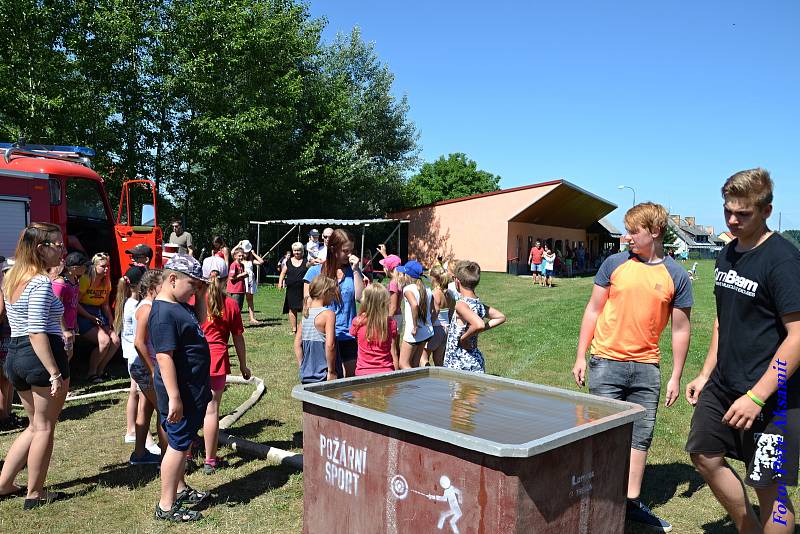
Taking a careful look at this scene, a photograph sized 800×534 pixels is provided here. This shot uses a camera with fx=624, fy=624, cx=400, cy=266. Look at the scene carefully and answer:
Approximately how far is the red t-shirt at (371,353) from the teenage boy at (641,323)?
168 cm

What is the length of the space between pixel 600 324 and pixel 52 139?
68.3 feet

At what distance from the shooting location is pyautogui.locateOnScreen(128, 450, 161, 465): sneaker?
17.1 ft

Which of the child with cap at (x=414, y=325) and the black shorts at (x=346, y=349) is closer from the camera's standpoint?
the black shorts at (x=346, y=349)

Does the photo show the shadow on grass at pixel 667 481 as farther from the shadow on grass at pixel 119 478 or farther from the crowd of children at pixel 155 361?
the shadow on grass at pixel 119 478

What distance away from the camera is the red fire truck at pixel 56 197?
8117 mm

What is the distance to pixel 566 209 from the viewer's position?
3809cm

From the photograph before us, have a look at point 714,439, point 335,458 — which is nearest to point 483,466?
point 335,458

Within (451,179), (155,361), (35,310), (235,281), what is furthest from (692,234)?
(35,310)

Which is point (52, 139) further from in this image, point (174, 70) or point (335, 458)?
point (335, 458)

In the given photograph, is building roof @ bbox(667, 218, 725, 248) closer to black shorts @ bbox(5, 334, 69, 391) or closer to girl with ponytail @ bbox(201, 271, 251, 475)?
girl with ponytail @ bbox(201, 271, 251, 475)

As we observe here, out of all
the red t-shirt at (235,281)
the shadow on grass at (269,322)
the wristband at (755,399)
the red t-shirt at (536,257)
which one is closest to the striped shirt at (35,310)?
the wristband at (755,399)

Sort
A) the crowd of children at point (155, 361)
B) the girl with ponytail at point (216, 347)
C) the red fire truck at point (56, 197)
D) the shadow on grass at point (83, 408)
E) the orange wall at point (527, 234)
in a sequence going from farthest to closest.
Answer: the orange wall at point (527, 234) < the red fire truck at point (56, 197) < the shadow on grass at point (83, 408) < the girl with ponytail at point (216, 347) < the crowd of children at point (155, 361)

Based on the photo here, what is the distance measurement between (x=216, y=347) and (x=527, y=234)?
31.6 metres

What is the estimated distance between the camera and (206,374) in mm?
4230
